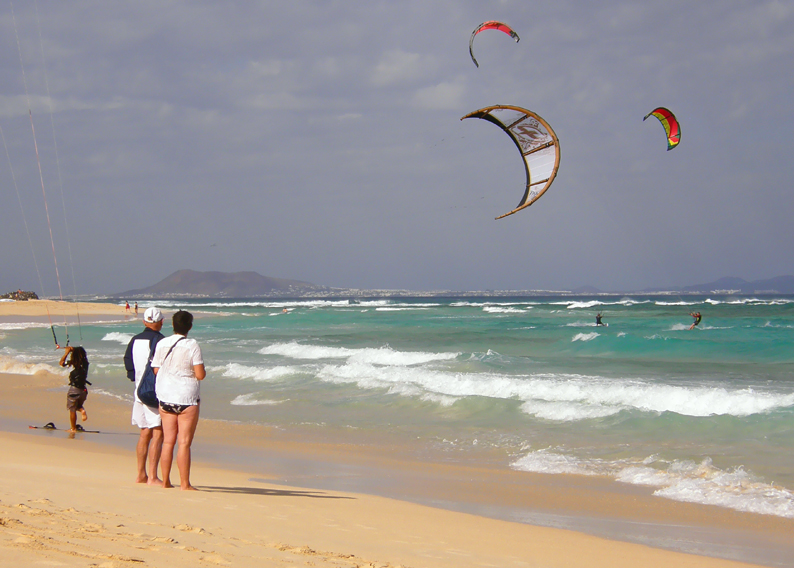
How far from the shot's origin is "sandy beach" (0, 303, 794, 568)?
10.2ft

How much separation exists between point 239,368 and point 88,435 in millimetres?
6678

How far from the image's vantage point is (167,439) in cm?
468

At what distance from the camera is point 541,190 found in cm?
823

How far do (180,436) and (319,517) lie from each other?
1.15 metres

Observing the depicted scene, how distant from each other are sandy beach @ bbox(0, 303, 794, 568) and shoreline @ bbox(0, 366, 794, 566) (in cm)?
2

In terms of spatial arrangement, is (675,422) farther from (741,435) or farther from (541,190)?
(541,190)

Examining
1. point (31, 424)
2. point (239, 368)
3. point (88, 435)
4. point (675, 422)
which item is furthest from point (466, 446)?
point (239, 368)

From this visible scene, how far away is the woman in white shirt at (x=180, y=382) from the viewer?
179 inches

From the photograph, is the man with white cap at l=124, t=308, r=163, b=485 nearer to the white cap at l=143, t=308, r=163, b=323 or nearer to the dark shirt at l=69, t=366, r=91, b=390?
the white cap at l=143, t=308, r=163, b=323

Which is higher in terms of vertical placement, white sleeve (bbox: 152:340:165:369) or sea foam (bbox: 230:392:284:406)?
white sleeve (bbox: 152:340:165:369)

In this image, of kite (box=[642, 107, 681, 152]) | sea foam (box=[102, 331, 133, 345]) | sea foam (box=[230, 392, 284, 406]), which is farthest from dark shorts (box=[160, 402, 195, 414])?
sea foam (box=[102, 331, 133, 345])

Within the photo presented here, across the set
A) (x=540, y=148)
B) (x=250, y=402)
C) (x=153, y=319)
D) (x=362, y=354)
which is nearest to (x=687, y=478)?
(x=540, y=148)

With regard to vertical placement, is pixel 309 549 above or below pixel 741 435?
above

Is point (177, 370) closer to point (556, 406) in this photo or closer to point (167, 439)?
point (167, 439)
